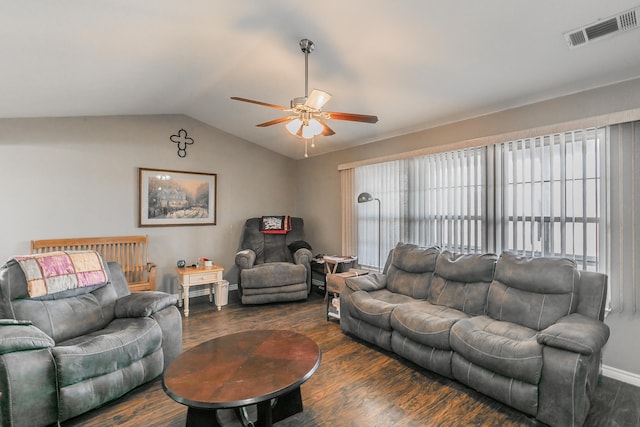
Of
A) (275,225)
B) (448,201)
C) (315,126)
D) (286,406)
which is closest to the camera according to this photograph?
(286,406)

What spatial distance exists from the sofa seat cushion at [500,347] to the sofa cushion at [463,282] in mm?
295

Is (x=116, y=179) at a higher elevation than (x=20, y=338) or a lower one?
higher

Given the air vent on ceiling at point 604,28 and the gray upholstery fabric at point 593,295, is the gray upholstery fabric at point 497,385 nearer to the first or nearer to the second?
the gray upholstery fabric at point 593,295

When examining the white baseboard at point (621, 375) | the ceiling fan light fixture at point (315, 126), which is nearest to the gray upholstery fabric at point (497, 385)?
the white baseboard at point (621, 375)

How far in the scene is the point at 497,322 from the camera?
97.5 inches

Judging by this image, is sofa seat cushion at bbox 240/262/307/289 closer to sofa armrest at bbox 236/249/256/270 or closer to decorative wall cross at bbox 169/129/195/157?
sofa armrest at bbox 236/249/256/270

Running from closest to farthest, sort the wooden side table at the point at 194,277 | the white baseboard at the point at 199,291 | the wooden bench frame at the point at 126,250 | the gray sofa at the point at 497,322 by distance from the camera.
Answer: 1. the gray sofa at the point at 497,322
2. the wooden bench frame at the point at 126,250
3. the wooden side table at the point at 194,277
4. the white baseboard at the point at 199,291

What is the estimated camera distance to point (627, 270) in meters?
2.41

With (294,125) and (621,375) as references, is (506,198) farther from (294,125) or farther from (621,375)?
(294,125)

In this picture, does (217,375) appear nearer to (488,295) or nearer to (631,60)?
(488,295)

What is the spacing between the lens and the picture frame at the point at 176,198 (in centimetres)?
445

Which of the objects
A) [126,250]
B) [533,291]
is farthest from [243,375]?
[126,250]

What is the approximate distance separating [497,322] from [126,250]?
458 centimetres

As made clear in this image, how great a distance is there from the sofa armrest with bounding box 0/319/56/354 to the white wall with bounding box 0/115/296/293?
2378mm
